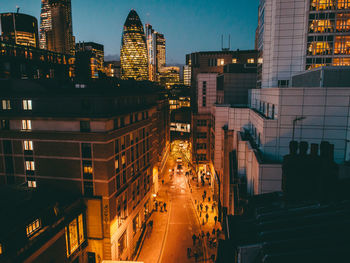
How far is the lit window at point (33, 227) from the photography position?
23409 millimetres

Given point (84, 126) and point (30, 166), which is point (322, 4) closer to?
point (84, 126)

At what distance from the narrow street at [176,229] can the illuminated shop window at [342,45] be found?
36728mm

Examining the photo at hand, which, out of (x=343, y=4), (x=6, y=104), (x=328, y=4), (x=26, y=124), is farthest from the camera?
(x=343, y=4)

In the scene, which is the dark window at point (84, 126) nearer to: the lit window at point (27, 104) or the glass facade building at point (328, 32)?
the lit window at point (27, 104)

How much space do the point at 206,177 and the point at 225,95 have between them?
75.7 feet

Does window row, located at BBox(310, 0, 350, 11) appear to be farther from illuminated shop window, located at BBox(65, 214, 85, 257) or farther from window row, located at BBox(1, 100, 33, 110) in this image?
illuminated shop window, located at BBox(65, 214, 85, 257)

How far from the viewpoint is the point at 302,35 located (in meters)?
38.0

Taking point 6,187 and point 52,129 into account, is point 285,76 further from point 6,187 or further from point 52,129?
point 6,187

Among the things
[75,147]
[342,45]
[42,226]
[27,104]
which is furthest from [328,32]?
[42,226]

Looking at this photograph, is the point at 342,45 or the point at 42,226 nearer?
the point at 42,226

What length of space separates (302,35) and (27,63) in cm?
6884

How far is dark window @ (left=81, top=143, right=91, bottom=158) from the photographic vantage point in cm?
3278

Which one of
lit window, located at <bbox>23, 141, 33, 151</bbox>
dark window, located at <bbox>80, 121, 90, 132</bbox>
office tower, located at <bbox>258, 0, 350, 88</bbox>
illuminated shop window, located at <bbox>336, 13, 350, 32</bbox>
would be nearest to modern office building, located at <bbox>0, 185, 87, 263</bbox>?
lit window, located at <bbox>23, 141, 33, 151</bbox>

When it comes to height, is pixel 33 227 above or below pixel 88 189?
below
